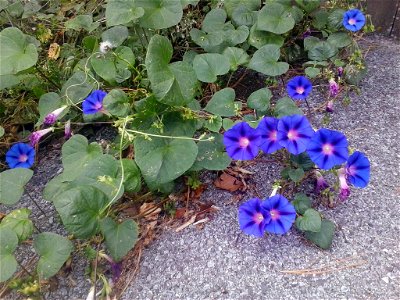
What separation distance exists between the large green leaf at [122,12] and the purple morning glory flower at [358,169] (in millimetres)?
895

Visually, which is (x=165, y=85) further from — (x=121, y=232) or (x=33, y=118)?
(x=33, y=118)

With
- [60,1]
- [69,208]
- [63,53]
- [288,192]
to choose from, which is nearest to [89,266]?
[69,208]

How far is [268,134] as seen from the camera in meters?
1.53

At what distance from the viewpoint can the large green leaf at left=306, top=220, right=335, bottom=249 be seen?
1.47m

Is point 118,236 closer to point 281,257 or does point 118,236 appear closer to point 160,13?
point 281,257

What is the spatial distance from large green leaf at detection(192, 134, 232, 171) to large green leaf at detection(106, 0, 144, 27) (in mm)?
534

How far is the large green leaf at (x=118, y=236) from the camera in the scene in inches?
57.2

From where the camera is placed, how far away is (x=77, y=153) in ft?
5.58

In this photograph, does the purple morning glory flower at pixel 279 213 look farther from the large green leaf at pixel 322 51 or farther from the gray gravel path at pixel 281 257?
the large green leaf at pixel 322 51

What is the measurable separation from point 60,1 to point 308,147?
177cm

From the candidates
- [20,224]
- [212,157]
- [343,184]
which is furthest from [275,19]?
[20,224]

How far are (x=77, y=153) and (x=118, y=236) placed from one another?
0.38 m

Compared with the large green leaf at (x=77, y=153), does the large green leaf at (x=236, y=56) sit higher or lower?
higher

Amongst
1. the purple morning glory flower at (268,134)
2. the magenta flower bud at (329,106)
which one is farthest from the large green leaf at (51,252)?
the magenta flower bud at (329,106)
